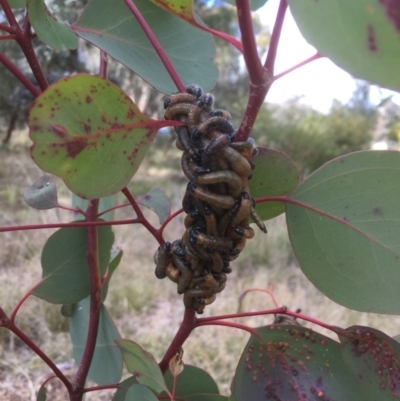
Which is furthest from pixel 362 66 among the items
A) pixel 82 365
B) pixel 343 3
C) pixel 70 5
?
pixel 70 5

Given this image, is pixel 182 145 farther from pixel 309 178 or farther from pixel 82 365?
pixel 82 365

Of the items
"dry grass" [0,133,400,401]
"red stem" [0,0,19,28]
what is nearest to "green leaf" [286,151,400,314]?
"red stem" [0,0,19,28]

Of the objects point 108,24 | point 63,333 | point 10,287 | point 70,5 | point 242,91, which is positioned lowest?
point 63,333

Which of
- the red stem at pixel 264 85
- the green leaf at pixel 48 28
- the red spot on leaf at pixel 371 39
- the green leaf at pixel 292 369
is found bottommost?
the green leaf at pixel 292 369

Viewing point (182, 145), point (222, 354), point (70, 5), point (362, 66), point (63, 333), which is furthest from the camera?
point (70, 5)

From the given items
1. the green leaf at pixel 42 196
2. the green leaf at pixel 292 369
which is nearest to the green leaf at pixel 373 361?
the green leaf at pixel 292 369

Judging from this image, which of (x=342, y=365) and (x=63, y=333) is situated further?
(x=63, y=333)

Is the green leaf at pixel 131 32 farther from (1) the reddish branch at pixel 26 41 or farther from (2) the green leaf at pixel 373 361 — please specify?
(2) the green leaf at pixel 373 361
